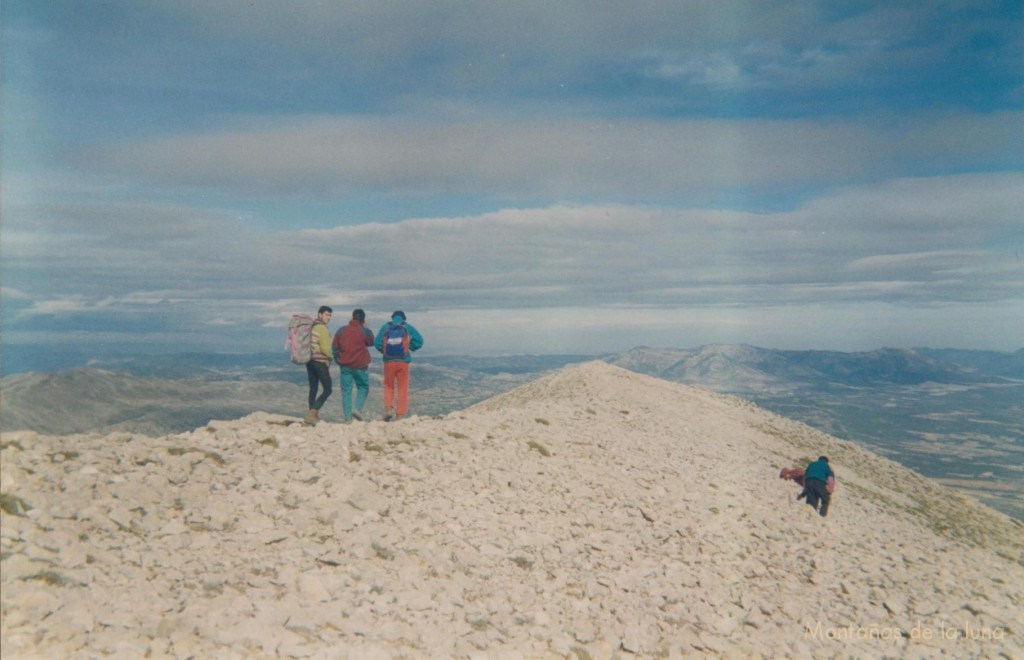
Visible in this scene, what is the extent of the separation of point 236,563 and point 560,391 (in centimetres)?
1981

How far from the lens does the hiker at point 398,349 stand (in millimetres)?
20516

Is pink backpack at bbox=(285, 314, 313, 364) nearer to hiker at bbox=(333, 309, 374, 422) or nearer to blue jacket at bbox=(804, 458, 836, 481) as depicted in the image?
hiker at bbox=(333, 309, 374, 422)

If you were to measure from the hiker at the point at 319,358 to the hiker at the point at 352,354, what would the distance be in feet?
1.38

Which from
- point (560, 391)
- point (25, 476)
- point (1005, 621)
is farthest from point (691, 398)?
point (25, 476)

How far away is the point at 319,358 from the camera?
64.1ft

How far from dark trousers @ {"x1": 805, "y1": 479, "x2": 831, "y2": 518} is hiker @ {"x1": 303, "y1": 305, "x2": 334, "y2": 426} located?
16100 mm

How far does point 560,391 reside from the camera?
95.7 feet

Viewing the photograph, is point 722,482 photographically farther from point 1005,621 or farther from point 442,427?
point 442,427

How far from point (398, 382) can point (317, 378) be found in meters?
2.63

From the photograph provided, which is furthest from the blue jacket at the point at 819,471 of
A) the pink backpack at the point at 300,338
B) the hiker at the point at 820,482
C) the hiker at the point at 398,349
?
the pink backpack at the point at 300,338

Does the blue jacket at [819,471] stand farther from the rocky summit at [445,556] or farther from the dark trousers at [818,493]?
the rocky summit at [445,556]

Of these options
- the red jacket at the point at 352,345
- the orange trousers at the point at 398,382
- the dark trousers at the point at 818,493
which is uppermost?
the red jacket at the point at 352,345

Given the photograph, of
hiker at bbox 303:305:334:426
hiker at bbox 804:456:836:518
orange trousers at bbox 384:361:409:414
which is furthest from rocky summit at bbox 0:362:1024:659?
hiker at bbox 303:305:334:426

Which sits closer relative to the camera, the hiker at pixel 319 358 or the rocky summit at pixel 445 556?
the rocky summit at pixel 445 556
